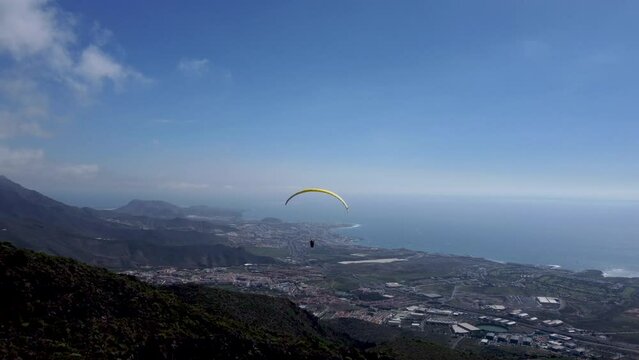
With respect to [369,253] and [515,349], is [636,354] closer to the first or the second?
[515,349]

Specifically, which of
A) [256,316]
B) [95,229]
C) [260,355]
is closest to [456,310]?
[256,316]

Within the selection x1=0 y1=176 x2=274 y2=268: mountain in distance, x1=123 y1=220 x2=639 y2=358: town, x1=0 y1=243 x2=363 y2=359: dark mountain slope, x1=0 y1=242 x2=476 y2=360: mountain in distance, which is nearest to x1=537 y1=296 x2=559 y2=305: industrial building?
x1=123 y1=220 x2=639 y2=358: town

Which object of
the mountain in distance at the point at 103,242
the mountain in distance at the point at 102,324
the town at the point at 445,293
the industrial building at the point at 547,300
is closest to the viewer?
the mountain in distance at the point at 102,324

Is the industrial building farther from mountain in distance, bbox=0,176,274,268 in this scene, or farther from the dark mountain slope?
the dark mountain slope

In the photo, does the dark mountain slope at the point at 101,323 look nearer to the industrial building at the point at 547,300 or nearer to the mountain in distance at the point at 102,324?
the mountain in distance at the point at 102,324

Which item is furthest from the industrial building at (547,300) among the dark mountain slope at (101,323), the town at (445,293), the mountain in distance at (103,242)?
the dark mountain slope at (101,323)
